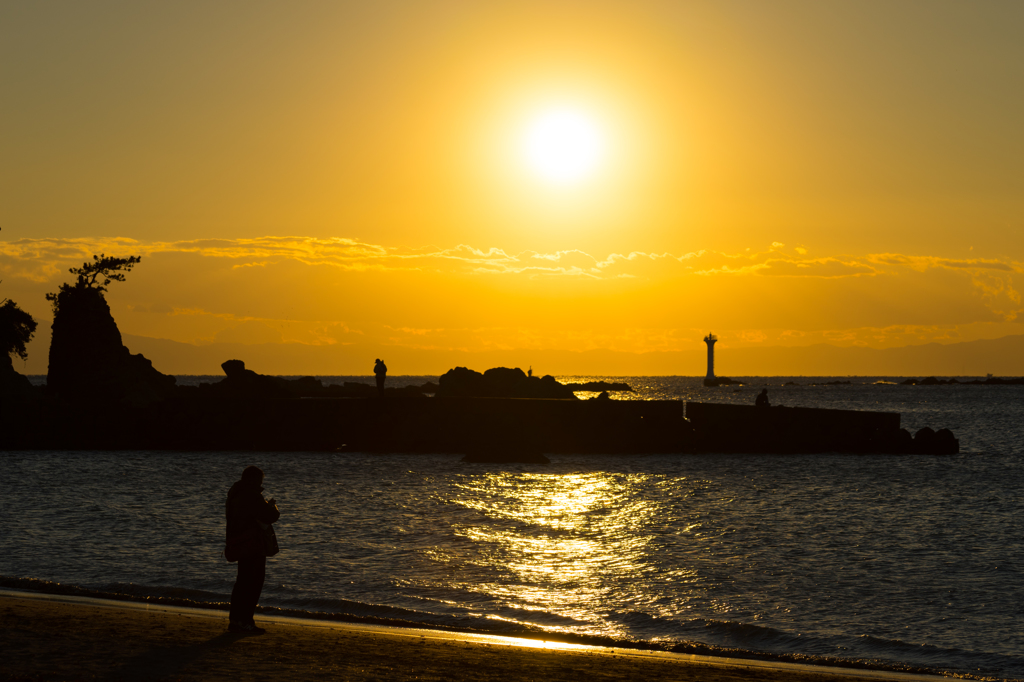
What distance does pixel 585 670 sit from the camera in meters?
8.57

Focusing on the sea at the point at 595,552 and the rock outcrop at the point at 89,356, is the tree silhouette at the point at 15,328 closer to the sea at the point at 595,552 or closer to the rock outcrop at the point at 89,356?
the rock outcrop at the point at 89,356

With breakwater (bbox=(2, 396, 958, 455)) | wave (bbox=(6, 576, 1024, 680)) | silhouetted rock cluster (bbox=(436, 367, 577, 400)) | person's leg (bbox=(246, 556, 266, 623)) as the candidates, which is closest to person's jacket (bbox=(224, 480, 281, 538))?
person's leg (bbox=(246, 556, 266, 623))

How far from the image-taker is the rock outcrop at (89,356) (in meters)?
42.0

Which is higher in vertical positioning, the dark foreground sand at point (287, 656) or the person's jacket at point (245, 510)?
the person's jacket at point (245, 510)

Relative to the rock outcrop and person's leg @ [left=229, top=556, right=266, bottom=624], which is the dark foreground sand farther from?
the rock outcrop

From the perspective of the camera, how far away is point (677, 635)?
36.1ft

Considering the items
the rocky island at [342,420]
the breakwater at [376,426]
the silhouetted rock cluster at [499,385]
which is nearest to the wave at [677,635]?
the rocky island at [342,420]

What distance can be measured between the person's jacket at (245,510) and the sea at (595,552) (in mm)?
2904

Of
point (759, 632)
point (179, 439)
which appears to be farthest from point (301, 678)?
point (179, 439)

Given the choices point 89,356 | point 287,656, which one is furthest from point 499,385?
point 287,656

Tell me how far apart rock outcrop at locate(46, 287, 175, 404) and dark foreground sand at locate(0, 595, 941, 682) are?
34266 millimetres

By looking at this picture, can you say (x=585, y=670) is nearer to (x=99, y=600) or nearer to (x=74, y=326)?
(x=99, y=600)

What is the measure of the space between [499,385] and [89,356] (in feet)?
66.6

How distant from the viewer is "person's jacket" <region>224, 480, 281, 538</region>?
8.78 meters
